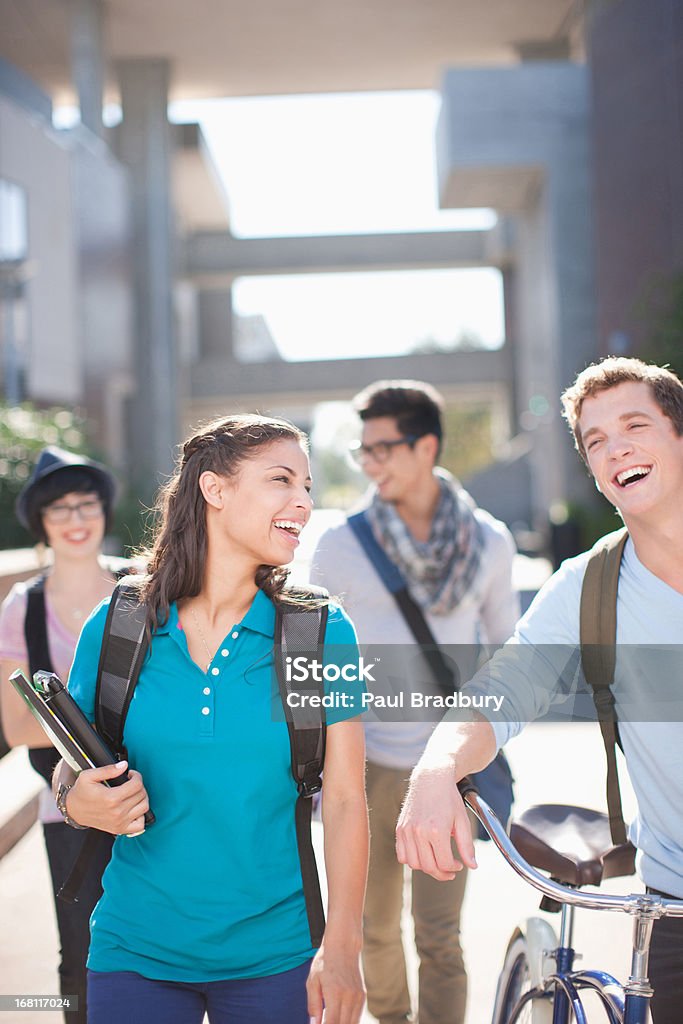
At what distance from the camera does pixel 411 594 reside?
144 inches

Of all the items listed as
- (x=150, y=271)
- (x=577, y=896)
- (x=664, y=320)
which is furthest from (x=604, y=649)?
(x=150, y=271)

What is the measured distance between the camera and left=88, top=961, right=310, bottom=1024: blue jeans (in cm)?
221

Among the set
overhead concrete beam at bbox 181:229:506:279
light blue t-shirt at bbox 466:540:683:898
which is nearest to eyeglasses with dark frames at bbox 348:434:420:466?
light blue t-shirt at bbox 466:540:683:898

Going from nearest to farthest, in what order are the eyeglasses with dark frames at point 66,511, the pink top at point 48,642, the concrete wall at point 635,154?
the pink top at point 48,642 < the eyeglasses with dark frames at point 66,511 < the concrete wall at point 635,154

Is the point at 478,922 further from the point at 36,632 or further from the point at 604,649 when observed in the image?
the point at 604,649

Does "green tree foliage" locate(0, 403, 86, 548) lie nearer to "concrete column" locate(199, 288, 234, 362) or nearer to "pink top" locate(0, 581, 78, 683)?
"pink top" locate(0, 581, 78, 683)

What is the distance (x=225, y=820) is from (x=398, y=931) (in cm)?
175

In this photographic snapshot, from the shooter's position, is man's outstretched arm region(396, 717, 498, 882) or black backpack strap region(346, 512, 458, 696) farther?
black backpack strap region(346, 512, 458, 696)

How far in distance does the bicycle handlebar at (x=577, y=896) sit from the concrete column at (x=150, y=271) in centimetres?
2655

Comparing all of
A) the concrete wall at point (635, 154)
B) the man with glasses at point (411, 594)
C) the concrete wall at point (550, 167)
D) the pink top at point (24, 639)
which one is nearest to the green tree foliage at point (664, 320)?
the concrete wall at point (635, 154)

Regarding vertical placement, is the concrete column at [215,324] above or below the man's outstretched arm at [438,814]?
above

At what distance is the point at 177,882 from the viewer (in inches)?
89.0

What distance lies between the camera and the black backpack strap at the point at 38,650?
3.36m

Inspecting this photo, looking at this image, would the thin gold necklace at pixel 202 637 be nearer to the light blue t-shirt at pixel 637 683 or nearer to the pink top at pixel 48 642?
the light blue t-shirt at pixel 637 683
